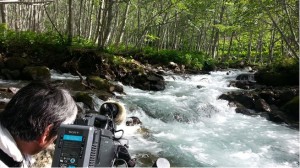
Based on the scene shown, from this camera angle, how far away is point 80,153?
128cm

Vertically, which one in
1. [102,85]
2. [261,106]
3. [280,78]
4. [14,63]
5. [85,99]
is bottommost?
[261,106]

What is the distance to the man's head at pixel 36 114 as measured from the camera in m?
1.31

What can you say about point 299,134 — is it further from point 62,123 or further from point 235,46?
point 235,46

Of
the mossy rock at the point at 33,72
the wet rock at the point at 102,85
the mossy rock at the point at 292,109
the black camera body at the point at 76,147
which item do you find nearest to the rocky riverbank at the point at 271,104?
the mossy rock at the point at 292,109

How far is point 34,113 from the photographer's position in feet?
4.29

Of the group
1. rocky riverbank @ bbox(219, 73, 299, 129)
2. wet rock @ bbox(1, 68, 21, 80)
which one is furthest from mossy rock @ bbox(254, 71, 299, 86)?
wet rock @ bbox(1, 68, 21, 80)

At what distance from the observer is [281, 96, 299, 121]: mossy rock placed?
1171 centimetres

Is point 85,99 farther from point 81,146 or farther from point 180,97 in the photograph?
point 81,146

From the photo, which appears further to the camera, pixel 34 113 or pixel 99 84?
pixel 99 84

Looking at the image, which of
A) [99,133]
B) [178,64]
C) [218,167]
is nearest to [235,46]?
[178,64]

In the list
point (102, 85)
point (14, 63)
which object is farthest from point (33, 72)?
point (102, 85)

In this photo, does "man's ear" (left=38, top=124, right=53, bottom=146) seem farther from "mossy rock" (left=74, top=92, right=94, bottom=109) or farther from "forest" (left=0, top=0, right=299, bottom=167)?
"mossy rock" (left=74, top=92, right=94, bottom=109)

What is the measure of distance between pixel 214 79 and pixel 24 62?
10075 millimetres

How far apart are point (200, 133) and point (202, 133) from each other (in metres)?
0.07
